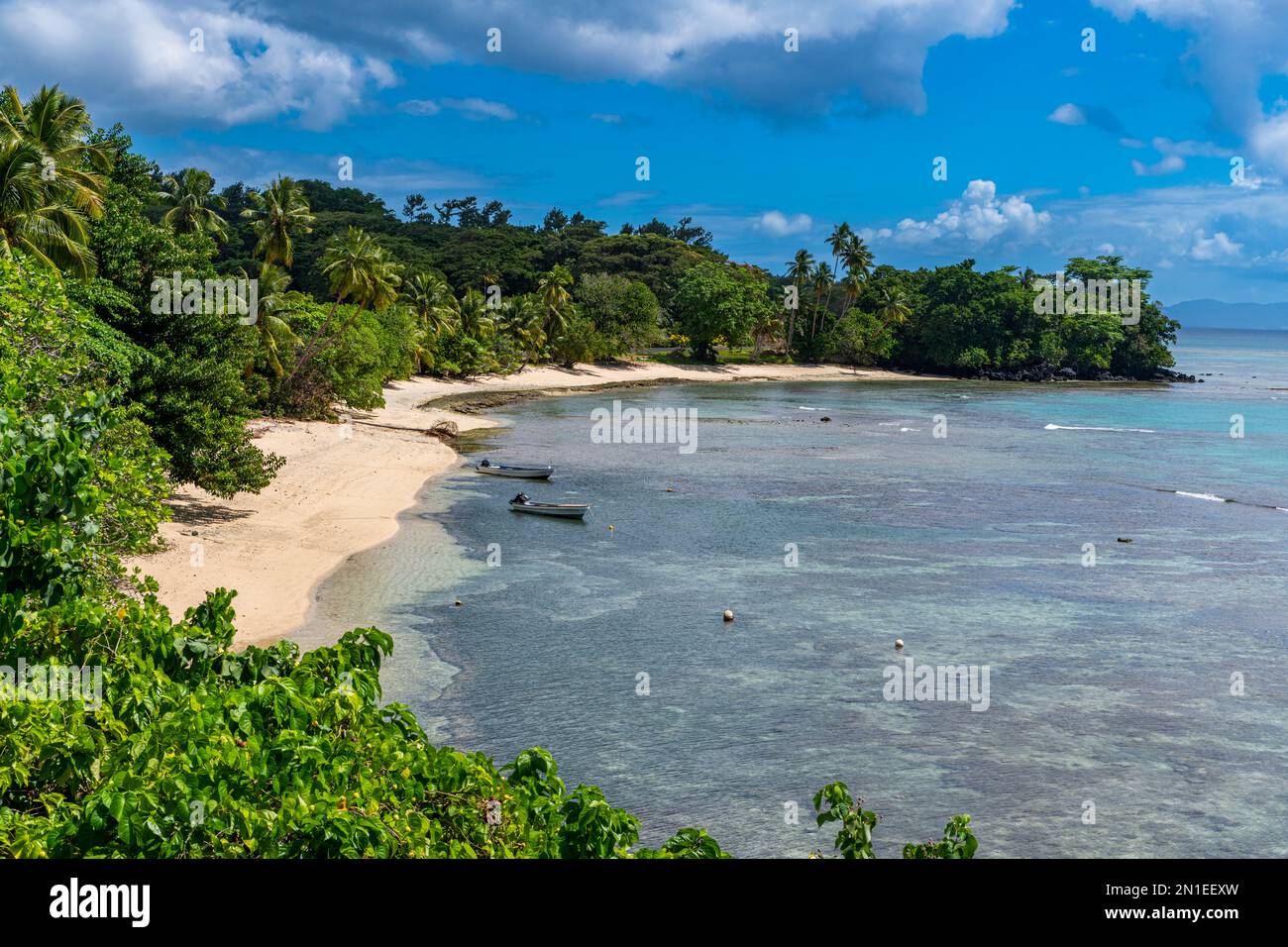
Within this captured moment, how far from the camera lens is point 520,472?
49.6m

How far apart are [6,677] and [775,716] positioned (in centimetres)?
1579

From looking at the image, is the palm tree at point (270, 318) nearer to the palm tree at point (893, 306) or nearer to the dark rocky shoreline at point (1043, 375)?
the palm tree at point (893, 306)

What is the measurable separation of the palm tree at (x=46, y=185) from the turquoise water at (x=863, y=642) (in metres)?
11.5

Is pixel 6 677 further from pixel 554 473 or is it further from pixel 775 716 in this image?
pixel 554 473

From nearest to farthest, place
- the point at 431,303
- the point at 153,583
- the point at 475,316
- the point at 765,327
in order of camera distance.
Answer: the point at 153,583 → the point at 431,303 → the point at 475,316 → the point at 765,327

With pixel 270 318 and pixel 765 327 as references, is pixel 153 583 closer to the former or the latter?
pixel 270 318

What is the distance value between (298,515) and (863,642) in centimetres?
2045

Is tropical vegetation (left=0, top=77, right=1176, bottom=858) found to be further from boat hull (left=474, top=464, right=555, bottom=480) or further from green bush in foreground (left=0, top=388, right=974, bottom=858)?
boat hull (left=474, top=464, right=555, bottom=480)

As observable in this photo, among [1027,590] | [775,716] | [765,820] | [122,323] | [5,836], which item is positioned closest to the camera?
[5,836]

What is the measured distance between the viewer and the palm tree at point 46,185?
2769cm

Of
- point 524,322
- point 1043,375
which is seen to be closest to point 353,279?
point 524,322

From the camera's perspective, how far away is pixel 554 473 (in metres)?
51.8

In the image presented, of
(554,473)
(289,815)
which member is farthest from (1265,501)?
(289,815)

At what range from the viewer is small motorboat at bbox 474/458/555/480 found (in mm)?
49406
